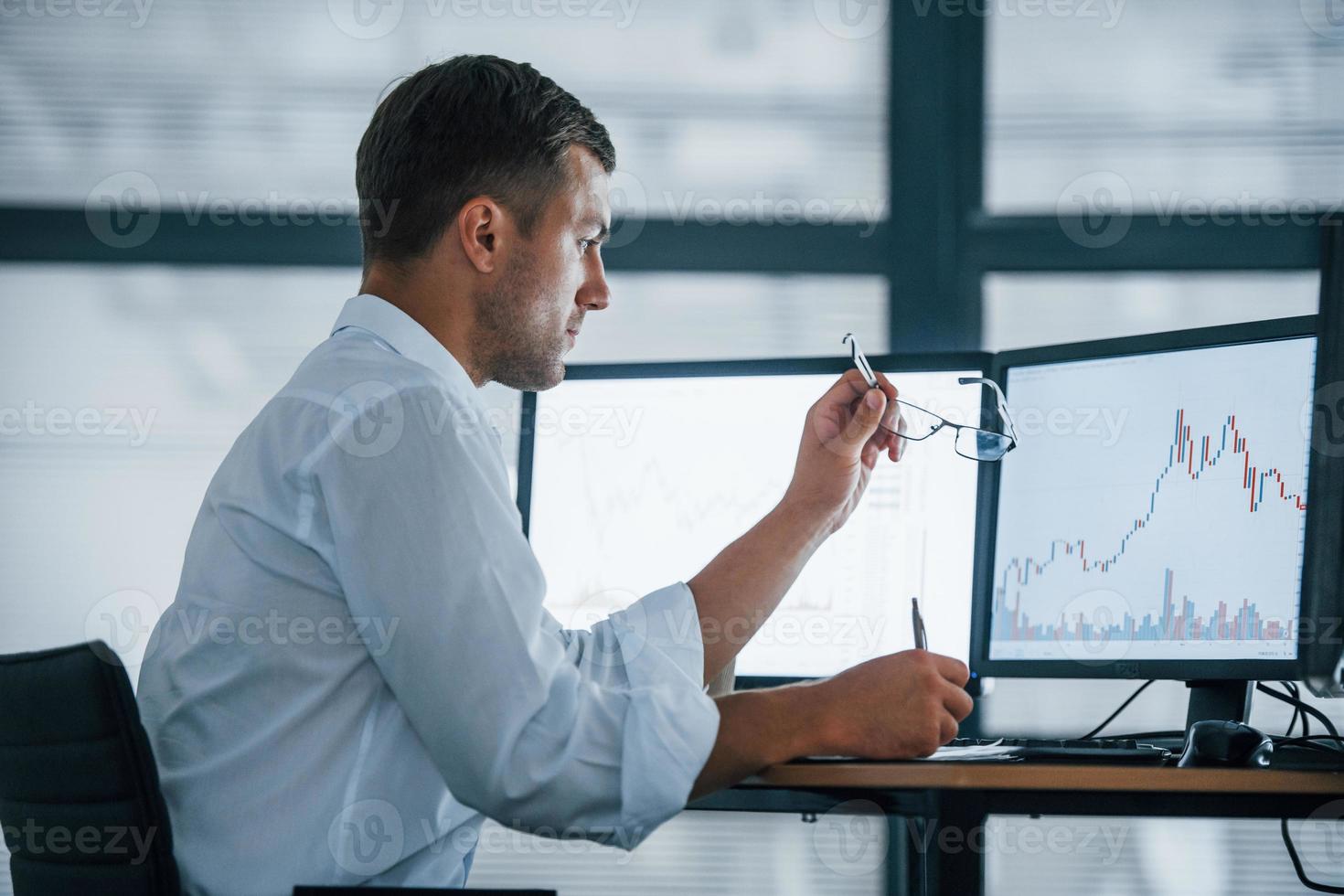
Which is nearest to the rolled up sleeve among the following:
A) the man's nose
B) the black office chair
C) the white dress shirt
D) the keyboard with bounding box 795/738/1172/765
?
the white dress shirt

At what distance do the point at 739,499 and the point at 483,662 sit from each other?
73 centimetres

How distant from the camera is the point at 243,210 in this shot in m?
2.33

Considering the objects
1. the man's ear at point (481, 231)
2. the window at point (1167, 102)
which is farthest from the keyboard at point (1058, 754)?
the window at point (1167, 102)

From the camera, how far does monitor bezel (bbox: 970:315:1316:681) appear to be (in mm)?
1255

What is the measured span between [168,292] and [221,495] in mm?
1529

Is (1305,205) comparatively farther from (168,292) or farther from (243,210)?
(168,292)

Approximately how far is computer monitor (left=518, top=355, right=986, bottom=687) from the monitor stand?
280mm

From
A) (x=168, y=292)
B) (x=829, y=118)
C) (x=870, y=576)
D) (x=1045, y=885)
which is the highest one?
(x=829, y=118)

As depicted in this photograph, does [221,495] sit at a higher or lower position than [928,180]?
lower

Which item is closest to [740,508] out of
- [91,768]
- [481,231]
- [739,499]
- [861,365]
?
[739,499]

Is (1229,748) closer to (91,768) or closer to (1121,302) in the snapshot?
(91,768)

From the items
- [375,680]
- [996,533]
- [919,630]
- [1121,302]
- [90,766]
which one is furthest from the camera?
[1121,302]

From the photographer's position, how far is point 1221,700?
4.39 ft

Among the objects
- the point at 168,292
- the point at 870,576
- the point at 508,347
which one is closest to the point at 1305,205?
the point at 870,576
